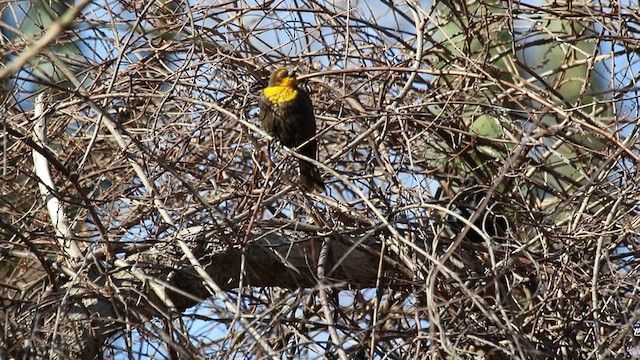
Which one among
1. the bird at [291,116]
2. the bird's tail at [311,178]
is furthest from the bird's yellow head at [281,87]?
the bird's tail at [311,178]

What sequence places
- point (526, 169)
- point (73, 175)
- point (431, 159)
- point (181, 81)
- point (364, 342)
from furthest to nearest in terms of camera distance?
point (431, 159), point (526, 169), point (181, 81), point (73, 175), point (364, 342)

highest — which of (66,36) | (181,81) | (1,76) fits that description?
(66,36)

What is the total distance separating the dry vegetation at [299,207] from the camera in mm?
3266

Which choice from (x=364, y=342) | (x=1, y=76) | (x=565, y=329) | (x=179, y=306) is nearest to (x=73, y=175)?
(x=179, y=306)

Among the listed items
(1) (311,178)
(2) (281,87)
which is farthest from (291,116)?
(1) (311,178)

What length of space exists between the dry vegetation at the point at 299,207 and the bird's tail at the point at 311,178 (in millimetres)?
105

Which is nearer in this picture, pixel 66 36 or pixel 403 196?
pixel 403 196

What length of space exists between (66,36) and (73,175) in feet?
5.33

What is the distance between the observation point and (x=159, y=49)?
4.17 metres

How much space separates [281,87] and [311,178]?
547 mm

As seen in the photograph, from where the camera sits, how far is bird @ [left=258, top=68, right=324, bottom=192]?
4566 mm

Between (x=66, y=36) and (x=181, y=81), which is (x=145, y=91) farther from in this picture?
(x=66, y=36)

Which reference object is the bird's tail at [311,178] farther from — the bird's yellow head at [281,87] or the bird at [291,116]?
the bird's yellow head at [281,87]

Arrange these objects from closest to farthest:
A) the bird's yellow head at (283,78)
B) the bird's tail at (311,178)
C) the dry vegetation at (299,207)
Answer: the dry vegetation at (299,207) → the bird's tail at (311,178) → the bird's yellow head at (283,78)
